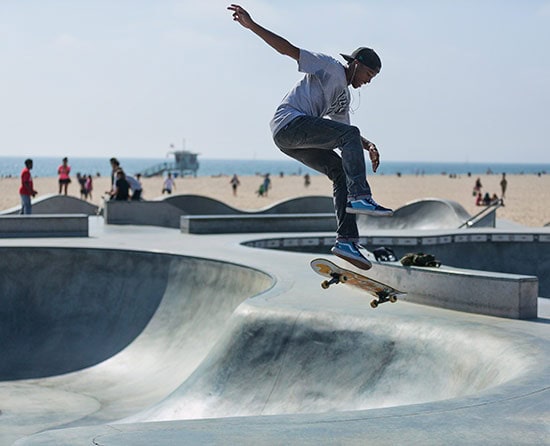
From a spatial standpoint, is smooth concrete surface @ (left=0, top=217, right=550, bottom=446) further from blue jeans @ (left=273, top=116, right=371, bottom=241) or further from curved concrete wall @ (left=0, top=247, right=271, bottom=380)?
A: blue jeans @ (left=273, top=116, right=371, bottom=241)

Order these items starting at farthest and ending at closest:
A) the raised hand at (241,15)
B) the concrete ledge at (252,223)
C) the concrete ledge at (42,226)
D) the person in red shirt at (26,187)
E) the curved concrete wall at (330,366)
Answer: the concrete ledge at (252,223) < the person in red shirt at (26,187) < the concrete ledge at (42,226) < the curved concrete wall at (330,366) < the raised hand at (241,15)

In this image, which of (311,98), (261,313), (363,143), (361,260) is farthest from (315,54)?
(261,313)

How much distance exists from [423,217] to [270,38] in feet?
67.6

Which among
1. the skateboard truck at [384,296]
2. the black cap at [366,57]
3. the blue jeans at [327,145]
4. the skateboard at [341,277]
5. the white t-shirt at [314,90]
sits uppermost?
the black cap at [366,57]

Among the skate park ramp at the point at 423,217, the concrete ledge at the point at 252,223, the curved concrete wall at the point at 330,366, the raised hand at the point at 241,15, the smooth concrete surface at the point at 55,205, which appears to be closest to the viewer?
the raised hand at the point at 241,15

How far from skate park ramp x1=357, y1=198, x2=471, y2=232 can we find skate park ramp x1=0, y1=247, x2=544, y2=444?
1133 cm

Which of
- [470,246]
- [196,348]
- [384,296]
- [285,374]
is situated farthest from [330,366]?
[470,246]

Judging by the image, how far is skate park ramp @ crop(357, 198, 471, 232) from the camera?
2602cm

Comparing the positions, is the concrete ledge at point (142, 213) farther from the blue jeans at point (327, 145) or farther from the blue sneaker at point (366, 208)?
the blue sneaker at point (366, 208)

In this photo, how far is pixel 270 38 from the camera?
6848 mm

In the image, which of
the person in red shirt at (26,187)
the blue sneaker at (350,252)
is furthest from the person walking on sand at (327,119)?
the person in red shirt at (26,187)

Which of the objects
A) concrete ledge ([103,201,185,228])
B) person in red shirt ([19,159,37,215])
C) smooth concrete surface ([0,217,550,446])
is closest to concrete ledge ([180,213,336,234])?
concrete ledge ([103,201,185,228])

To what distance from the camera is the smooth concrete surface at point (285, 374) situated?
5453mm

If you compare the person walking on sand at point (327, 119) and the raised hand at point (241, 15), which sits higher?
the raised hand at point (241, 15)
